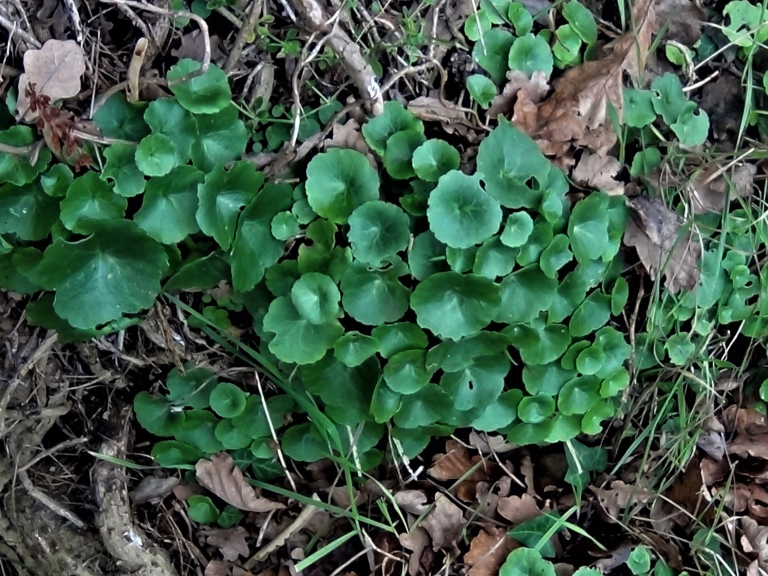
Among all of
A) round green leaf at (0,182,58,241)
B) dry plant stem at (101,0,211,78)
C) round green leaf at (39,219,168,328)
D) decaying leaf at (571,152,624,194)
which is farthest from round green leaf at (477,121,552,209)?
round green leaf at (0,182,58,241)

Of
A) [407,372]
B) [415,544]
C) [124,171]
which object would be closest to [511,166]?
[407,372]

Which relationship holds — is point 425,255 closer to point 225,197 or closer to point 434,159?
point 434,159

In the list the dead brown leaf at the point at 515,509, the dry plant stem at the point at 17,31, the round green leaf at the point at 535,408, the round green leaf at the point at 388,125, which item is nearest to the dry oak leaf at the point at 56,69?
the dry plant stem at the point at 17,31

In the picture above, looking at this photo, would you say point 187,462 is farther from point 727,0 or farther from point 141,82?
point 727,0

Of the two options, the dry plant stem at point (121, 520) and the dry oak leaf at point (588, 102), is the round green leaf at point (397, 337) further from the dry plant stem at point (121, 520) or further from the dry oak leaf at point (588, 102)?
the dry plant stem at point (121, 520)

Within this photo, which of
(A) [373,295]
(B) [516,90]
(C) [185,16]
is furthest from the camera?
(B) [516,90]

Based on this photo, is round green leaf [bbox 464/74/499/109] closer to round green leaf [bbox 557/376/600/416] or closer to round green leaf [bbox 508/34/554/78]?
round green leaf [bbox 508/34/554/78]
